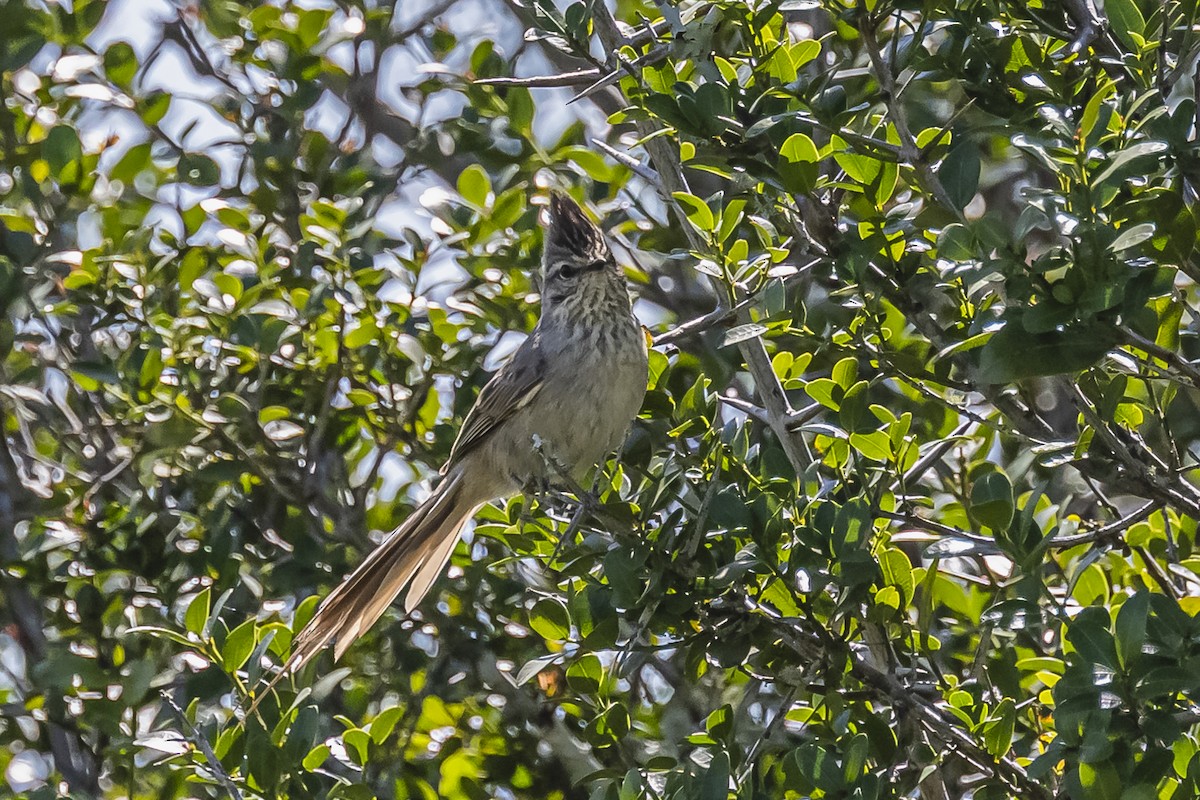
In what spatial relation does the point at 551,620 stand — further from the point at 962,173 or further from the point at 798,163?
Result: the point at 962,173

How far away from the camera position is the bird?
374 cm

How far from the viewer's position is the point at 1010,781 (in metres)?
2.48

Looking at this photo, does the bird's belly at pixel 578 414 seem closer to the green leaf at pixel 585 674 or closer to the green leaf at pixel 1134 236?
the green leaf at pixel 585 674

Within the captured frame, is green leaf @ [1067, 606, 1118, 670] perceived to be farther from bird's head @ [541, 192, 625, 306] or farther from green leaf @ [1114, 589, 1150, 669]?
bird's head @ [541, 192, 625, 306]

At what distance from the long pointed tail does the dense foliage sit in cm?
11

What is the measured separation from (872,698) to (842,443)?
1.71 feet

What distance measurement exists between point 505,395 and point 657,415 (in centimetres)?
78

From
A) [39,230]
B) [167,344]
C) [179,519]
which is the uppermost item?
[39,230]

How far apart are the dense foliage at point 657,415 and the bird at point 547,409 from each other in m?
0.10

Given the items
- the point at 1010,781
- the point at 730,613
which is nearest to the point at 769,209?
the point at 730,613

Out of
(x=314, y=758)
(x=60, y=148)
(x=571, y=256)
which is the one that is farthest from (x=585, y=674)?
(x=60, y=148)

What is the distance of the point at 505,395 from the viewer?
412 centimetres

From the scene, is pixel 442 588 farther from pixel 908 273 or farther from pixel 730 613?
pixel 908 273

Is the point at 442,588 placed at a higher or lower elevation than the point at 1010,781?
higher
